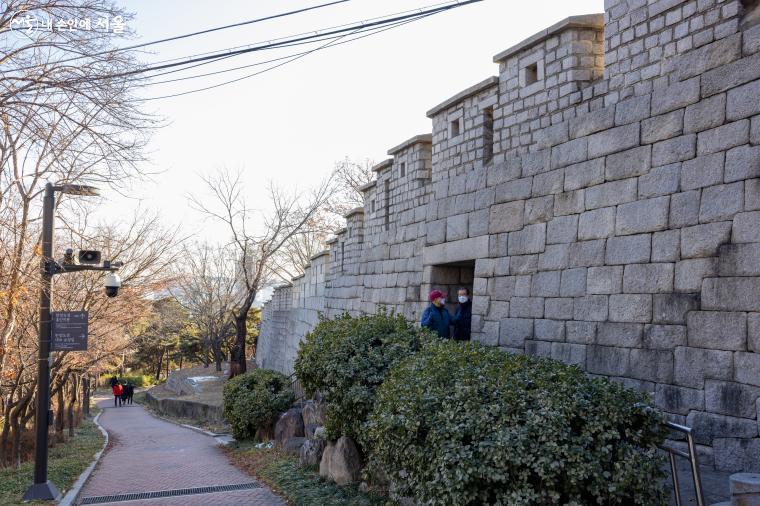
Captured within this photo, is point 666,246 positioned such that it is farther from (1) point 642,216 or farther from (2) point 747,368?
(2) point 747,368

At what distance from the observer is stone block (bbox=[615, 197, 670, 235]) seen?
6008mm

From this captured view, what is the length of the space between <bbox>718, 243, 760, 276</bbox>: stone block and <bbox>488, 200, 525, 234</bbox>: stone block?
273 cm

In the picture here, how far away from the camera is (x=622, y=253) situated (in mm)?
6418

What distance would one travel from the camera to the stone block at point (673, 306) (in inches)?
223

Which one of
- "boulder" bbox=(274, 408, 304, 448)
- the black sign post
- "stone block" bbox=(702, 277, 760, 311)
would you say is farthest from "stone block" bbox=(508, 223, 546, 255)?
the black sign post

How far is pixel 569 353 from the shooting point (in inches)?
276

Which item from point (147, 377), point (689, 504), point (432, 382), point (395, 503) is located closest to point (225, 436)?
point (395, 503)

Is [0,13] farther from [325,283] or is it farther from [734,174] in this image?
[325,283]

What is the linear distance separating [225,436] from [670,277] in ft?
42.4

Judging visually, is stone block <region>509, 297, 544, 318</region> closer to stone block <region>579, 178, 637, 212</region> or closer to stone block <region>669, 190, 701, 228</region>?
stone block <region>579, 178, 637, 212</region>

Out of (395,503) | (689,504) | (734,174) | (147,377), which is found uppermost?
(734,174)

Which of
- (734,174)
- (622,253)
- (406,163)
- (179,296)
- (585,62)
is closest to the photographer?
(734,174)

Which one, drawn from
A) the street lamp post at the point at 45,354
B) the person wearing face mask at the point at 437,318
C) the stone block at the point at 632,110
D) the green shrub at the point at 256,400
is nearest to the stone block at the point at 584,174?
the stone block at the point at 632,110

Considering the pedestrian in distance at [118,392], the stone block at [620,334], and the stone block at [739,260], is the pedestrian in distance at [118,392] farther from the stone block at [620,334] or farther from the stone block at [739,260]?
the stone block at [739,260]
